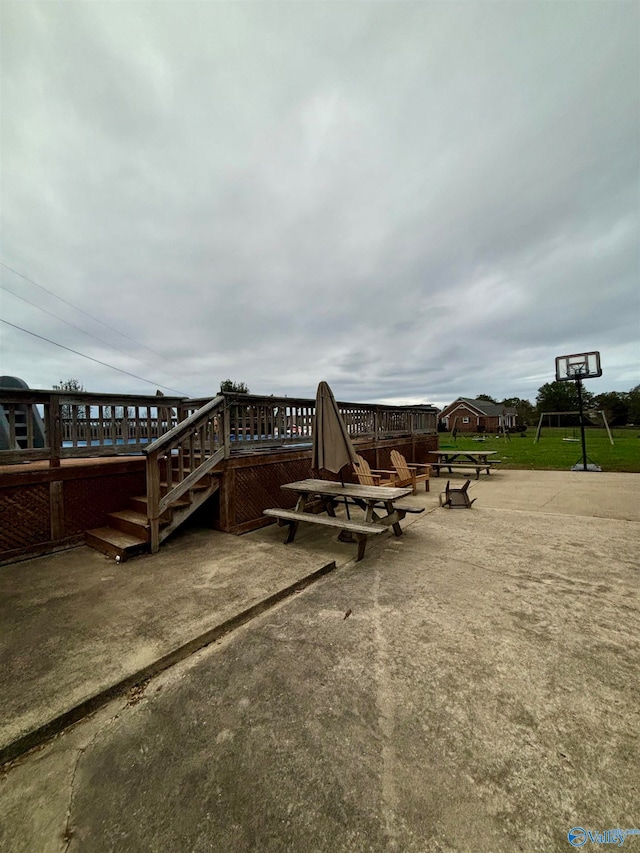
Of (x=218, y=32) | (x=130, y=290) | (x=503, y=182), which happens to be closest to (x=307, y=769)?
(x=218, y=32)

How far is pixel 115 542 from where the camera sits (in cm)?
406

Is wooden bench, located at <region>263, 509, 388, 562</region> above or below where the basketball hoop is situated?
below

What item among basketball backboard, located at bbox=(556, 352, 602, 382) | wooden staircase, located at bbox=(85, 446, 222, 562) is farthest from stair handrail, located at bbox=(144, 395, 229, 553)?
basketball backboard, located at bbox=(556, 352, 602, 382)

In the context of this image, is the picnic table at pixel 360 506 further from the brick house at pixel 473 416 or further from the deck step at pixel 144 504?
the brick house at pixel 473 416

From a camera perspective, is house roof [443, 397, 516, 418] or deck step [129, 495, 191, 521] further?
house roof [443, 397, 516, 418]

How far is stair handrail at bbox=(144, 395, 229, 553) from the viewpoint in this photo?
158 inches

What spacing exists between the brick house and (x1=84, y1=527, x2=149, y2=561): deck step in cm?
5123

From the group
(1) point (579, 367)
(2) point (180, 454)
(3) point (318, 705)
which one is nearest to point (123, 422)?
(2) point (180, 454)

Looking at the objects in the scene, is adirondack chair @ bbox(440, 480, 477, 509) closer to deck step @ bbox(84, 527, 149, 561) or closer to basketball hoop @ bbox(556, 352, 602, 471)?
deck step @ bbox(84, 527, 149, 561)

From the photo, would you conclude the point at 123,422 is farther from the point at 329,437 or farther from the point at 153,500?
the point at 329,437

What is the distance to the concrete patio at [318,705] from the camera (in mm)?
1313

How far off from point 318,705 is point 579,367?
55.1 feet

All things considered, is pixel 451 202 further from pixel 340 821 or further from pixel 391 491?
pixel 340 821

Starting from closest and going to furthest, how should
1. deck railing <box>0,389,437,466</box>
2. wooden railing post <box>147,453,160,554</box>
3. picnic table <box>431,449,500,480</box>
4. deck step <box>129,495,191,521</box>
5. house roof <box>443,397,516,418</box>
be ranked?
wooden railing post <box>147,453,160,554</box>, deck railing <box>0,389,437,466</box>, deck step <box>129,495,191,521</box>, picnic table <box>431,449,500,480</box>, house roof <box>443,397,516,418</box>
